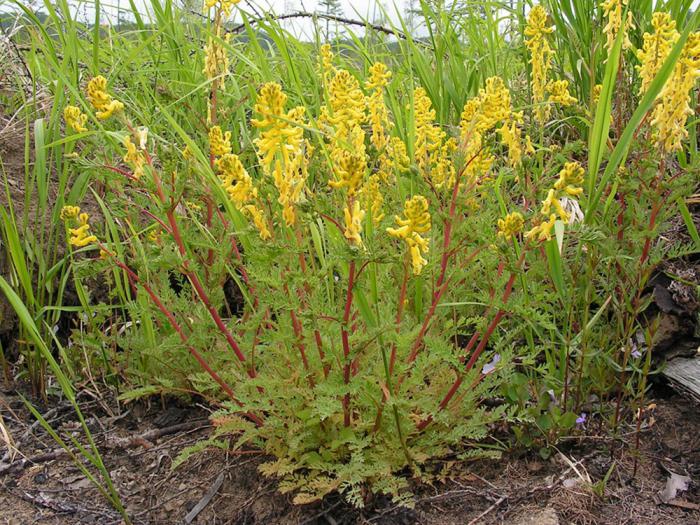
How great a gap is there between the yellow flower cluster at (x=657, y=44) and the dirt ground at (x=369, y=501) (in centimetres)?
98

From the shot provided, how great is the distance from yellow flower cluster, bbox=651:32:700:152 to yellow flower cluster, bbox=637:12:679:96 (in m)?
0.07

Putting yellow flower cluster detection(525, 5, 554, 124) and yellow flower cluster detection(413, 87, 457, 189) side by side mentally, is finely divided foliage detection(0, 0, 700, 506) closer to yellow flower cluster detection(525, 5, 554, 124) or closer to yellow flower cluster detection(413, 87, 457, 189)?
→ yellow flower cluster detection(413, 87, 457, 189)

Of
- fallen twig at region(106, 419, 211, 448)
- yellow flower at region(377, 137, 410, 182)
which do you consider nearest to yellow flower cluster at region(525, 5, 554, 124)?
yellow flower at region(377, 137, 410, 182)

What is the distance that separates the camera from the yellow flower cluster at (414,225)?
4.14 feet

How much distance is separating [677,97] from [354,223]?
105 centimetres

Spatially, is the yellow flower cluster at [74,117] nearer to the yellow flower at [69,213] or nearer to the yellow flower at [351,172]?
the yellow flower at [69,213]

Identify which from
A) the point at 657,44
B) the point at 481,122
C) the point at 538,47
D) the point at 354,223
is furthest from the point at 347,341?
the point at 538,47

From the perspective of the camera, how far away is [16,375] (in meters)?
2.49

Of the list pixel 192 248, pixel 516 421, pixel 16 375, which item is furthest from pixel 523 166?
pixel 16 375

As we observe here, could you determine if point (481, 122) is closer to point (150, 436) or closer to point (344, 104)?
point (344, 104)

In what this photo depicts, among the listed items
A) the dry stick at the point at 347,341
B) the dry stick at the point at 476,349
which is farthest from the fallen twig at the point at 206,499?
the dry stick at the point at 476,349

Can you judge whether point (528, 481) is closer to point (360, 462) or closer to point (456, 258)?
point (360, 462)

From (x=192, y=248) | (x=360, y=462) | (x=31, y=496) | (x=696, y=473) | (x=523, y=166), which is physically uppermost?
(x=523, y=166)

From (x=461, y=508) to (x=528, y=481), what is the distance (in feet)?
0.67
